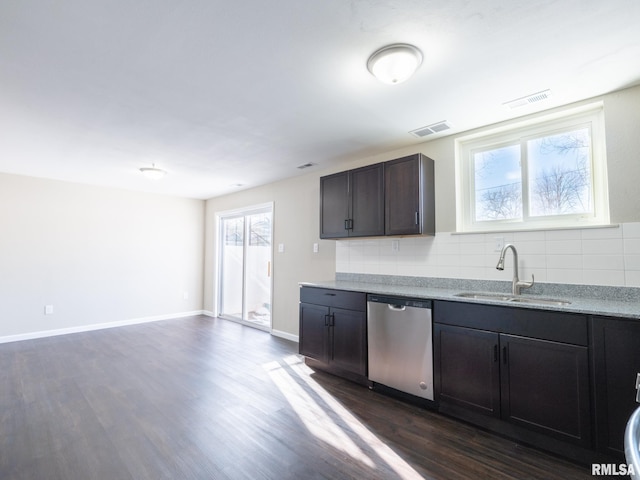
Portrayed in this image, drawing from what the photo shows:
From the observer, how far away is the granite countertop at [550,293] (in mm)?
1869

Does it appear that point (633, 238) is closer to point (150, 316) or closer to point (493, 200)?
point (493, 200)

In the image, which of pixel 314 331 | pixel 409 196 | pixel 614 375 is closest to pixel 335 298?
pixel 314 331

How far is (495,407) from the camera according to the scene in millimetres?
2131

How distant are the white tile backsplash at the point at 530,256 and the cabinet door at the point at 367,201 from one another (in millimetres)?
357

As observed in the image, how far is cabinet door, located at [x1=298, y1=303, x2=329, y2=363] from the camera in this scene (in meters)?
3.21

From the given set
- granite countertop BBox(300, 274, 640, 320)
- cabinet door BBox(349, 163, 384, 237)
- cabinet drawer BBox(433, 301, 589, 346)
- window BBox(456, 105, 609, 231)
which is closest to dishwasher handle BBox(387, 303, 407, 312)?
granite countertop BBox(300, 274, 640, 320)

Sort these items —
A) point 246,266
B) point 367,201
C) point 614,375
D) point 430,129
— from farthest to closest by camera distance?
point 246,266 < point 367,201 < point 430,129 < point 614,375

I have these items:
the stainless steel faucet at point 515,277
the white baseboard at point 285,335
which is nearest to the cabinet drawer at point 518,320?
the stainless steel faucet at point 515,277

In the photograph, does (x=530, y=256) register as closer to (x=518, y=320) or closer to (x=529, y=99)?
(x=518, y=320)

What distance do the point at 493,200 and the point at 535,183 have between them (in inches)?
13.8

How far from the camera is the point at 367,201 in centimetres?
329

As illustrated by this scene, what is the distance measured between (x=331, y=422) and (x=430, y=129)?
2655 millimetres

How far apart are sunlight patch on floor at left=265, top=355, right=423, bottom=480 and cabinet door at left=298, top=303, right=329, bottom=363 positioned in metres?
0.22

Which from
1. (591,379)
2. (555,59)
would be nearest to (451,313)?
(591,379)
